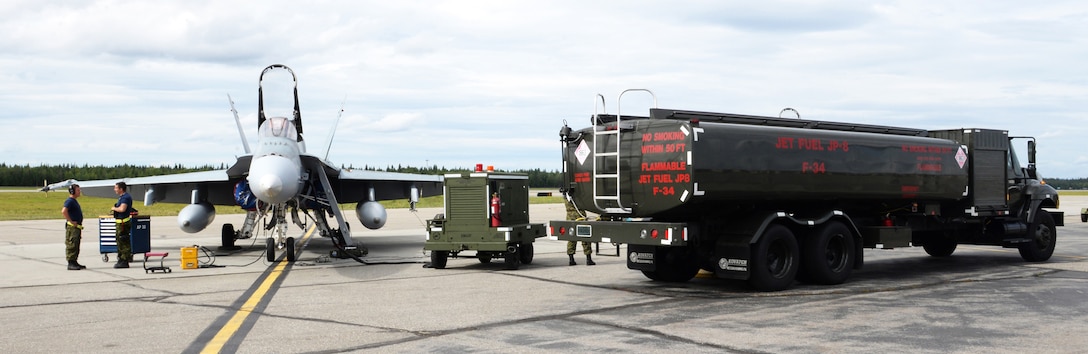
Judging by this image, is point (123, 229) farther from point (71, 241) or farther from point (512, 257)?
point (512, 257)

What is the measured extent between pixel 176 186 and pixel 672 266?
15037 millimetres

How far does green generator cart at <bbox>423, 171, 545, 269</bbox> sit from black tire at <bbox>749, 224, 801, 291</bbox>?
4465 mm

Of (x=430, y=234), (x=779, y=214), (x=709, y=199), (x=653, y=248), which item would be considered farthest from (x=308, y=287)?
(x=779, y=214)

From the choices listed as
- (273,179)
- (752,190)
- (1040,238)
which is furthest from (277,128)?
(1040,238)

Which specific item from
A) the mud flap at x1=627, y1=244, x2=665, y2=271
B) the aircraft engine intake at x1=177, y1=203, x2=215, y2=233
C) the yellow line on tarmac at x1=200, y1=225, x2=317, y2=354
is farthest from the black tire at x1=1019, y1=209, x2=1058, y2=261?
the aircraft engine intake at x1=177, y1=203, x2=215, y2=233

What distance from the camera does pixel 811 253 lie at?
11.7 m

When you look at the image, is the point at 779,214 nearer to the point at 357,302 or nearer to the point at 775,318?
the point at 775,318

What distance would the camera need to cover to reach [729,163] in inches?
419

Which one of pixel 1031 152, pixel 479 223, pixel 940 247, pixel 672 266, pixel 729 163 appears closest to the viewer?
pixel 729 163

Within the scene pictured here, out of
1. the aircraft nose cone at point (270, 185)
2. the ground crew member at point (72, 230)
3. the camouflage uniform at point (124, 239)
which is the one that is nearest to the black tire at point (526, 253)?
the aircraft nose cone at point (270, 185)

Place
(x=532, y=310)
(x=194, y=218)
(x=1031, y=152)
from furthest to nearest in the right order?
(x=194, y=218) < (x=1031, y=152) < (x=532, y=310)

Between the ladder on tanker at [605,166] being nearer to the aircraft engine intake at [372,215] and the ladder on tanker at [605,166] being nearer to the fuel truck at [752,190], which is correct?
the fuel truck at [752,190]

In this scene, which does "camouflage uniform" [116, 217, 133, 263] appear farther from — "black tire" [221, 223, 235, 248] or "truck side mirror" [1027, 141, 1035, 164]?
"truck side mirror" [1027, 141, 1035, 164]

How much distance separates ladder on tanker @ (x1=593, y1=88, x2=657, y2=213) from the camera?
11141 millimetres
